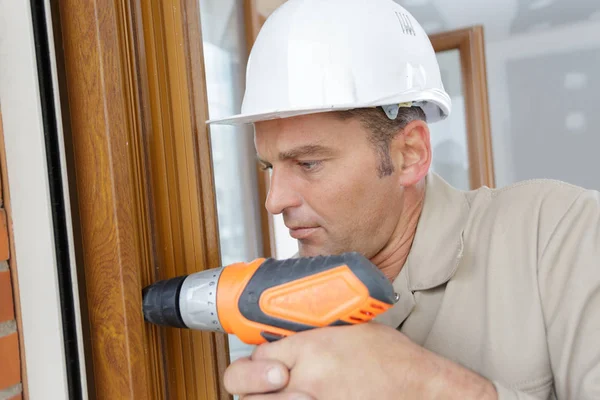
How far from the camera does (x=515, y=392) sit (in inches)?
32.2

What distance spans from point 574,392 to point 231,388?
23.5 inches

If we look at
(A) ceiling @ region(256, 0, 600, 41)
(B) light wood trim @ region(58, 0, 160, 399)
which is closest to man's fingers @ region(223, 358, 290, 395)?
(B) light wood trim @ region(58, 0, 160, 399)

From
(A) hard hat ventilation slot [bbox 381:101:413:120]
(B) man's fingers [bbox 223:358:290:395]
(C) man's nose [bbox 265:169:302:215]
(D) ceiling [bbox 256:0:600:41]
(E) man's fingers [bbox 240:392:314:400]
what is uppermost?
(D) ceiling [bbox 256:0:600:41]

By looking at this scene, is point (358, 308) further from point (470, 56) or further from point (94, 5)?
point (470, 56)

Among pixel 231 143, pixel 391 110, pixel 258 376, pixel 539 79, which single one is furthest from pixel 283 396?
pixel 539 79

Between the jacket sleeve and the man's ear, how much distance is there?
30 centimetres

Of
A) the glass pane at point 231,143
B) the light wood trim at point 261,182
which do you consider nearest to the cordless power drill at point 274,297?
the glass pane at point 231,143

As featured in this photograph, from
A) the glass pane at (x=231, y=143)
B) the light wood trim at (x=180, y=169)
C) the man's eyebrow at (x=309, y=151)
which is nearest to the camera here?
the light wood trim at (x=180, y=169)

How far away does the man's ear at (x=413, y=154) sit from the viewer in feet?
3.65

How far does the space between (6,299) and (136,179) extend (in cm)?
24

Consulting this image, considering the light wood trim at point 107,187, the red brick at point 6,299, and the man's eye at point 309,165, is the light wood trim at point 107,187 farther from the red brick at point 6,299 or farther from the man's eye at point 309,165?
the man's eye at point 309,165

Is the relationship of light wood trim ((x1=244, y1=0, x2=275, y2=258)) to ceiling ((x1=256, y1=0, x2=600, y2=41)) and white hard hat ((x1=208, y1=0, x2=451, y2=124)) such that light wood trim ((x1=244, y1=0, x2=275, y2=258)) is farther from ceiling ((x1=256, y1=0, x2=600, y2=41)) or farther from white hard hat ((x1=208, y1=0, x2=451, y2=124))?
ceiling ((x1=256, y1=0, x2=600, y2=41))

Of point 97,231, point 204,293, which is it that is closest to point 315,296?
point 204,293

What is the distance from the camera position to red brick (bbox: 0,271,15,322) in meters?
0.67
